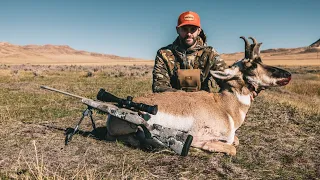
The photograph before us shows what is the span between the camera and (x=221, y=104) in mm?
5605

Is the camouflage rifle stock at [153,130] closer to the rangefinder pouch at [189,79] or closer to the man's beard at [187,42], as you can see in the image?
the rangefinder pouch at [189,79]

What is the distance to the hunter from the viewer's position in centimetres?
669

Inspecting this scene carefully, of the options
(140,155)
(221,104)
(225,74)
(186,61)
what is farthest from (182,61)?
(140,155)

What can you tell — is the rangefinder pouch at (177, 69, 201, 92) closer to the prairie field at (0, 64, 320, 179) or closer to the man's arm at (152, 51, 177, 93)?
the man's arm at (152, 51, 177, 93)

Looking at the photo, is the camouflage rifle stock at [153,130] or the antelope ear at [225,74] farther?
the antelope ear at [225,74]

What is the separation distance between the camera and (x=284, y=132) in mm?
6578

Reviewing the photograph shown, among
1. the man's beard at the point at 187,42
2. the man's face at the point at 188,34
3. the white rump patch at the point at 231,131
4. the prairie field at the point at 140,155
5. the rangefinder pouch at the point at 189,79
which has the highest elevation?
the man's face at the point at 188,34

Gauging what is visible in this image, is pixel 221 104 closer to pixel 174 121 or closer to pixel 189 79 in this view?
pixel 174 121

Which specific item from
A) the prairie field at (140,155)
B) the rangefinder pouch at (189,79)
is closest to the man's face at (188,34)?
the rangefinder pouch at (189,79)

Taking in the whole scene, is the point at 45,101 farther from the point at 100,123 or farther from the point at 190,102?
the point at 190,102

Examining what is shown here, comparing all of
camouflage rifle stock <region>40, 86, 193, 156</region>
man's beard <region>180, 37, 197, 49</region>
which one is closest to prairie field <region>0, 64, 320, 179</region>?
camouflage rifle stock <region>40, 86, 193, 156</region>

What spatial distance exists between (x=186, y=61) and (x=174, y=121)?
215 centimetres

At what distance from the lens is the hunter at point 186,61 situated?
669 cm

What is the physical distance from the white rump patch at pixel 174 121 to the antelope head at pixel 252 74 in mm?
1021
